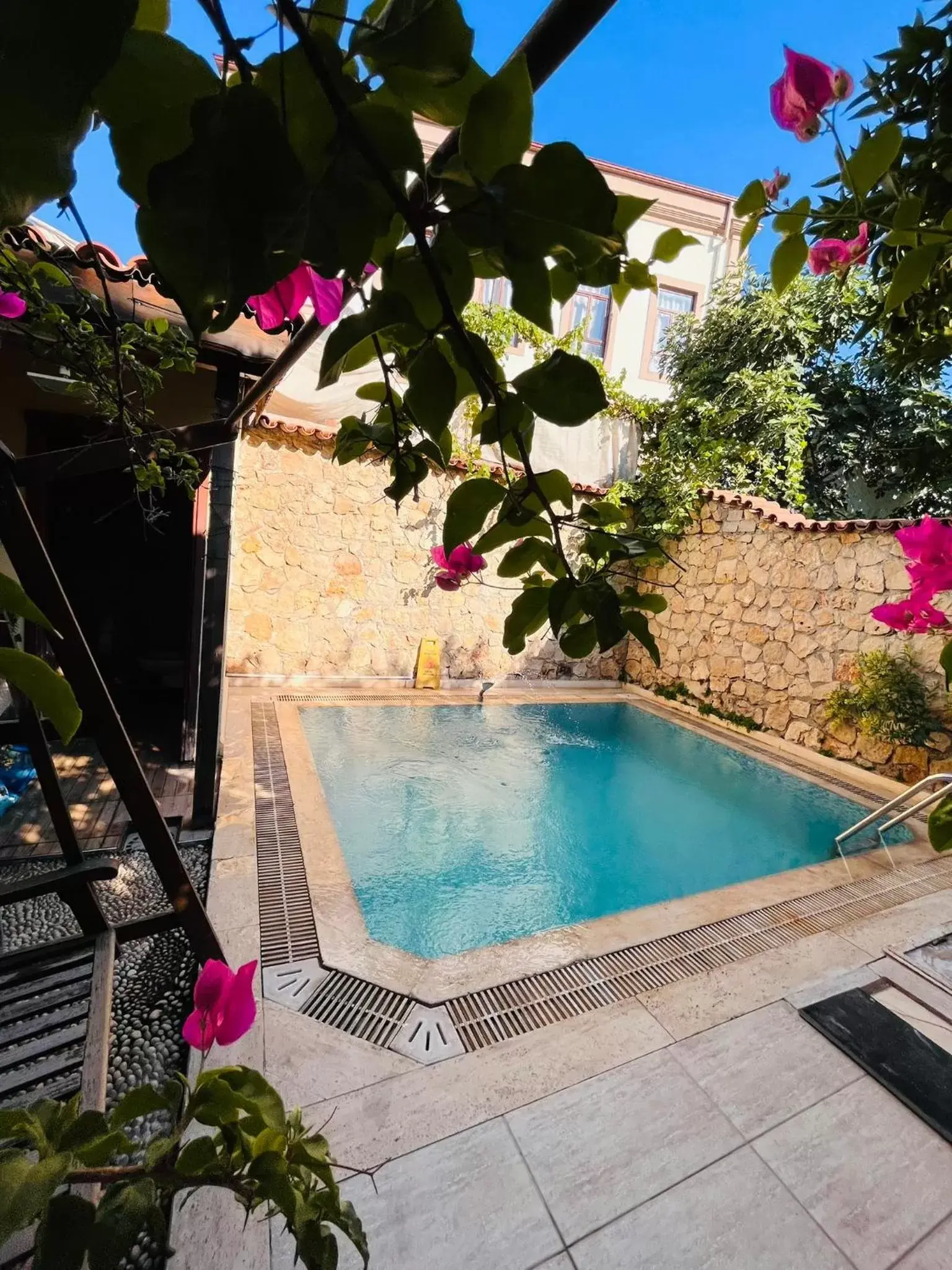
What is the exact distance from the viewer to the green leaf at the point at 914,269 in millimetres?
633

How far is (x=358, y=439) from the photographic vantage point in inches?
23.0

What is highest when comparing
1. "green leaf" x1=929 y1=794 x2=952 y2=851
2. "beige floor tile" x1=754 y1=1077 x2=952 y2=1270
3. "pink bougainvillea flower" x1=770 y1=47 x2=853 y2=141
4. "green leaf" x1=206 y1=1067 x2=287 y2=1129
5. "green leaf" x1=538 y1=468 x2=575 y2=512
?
A: "pink bougainvillea flower" x1=770 y1=47 x2=853 y2=141

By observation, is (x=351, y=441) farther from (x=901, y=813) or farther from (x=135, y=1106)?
(x=901, y=813)

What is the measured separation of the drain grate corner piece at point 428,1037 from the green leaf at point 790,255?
2.25 m

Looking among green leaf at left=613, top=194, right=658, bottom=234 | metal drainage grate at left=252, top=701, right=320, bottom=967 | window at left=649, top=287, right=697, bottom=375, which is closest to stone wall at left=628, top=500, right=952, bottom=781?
metal drainage grate at left=252, top=701, right=320, bottom=967

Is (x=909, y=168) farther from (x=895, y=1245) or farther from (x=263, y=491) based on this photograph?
(x=263, y=491)

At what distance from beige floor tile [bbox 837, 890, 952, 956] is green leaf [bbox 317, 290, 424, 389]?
10.9ft

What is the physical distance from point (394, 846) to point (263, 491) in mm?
4115

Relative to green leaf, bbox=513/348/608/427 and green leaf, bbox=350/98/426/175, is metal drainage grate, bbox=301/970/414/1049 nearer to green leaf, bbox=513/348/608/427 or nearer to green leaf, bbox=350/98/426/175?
green leaf, bbox=513/348/608/427

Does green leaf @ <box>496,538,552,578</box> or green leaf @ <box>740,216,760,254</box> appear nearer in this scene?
green leaf @ <box>496,538,552,578</box>

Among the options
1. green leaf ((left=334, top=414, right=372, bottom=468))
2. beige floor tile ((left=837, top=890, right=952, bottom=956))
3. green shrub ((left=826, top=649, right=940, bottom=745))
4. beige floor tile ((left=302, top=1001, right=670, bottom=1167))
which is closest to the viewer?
green leaf ((left=334, top=414, right=372, bottom=468))

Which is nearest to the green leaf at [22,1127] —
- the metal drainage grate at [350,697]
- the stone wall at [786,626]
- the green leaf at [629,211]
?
the green leaf at [629,211]

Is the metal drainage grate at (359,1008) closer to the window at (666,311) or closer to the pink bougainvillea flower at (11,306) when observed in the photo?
the pink bougainvillea flower at (11,306)

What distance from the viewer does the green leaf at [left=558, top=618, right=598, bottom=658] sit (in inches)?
19.2
